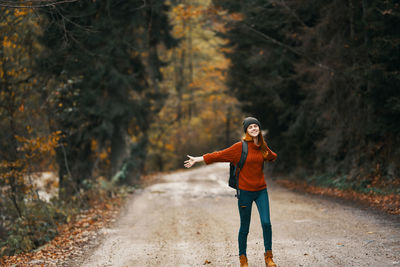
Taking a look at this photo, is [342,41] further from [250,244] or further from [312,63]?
[250,244]

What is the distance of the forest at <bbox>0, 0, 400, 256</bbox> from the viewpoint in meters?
10.7

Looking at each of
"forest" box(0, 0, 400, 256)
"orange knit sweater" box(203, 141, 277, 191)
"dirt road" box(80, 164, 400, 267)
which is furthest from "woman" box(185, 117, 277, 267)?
"forest" box(0, 0, 400, 256)

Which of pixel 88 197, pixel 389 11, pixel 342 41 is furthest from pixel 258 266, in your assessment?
pixel 342 41

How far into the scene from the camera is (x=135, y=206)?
501 inches

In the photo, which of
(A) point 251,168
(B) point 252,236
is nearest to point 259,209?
(A) point 251,168

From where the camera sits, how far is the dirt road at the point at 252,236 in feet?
20.4

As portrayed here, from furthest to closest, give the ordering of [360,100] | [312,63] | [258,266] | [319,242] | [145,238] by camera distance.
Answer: [312,63] < [360,100] < [145,238] < [319,242] < [258,266]

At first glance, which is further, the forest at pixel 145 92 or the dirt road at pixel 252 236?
the forest at pixel 145 92

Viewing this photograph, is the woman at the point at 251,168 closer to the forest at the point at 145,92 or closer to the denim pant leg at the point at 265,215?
the denim pant leg at the point at 265,215

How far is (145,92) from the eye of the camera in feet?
58.0

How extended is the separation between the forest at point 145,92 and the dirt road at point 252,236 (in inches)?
92.8

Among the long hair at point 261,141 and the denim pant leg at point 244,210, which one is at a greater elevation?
the long hair at point 261,141

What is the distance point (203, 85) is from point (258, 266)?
30569 mm

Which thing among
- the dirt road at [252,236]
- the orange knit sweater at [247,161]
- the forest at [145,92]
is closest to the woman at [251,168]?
the orange knit sweater at [247,161]
